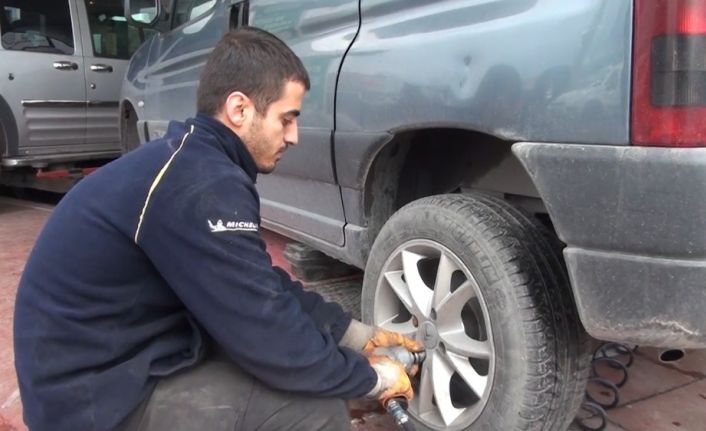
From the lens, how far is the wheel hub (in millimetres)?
2031

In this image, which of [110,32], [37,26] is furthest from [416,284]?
[110,32]

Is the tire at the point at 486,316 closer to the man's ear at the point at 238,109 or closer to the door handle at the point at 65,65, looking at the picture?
the man's ear at the point at 238,109

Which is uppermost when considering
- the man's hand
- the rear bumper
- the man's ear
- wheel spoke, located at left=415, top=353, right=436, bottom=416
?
the man's ear

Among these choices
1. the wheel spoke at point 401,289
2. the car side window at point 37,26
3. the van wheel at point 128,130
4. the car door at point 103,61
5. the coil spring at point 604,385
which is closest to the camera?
the wheel spoke at point 401,289

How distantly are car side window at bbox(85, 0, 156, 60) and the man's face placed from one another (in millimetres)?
5124

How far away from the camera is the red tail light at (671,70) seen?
1418 millimetres

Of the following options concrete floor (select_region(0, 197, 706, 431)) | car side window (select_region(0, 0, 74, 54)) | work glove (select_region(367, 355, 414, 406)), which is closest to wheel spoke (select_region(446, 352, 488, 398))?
work glove (select_region(367, 355, 414, 406))

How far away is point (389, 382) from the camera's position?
1673mm

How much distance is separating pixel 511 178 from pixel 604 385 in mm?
1001

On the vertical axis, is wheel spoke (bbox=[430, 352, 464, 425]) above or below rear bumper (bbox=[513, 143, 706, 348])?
below

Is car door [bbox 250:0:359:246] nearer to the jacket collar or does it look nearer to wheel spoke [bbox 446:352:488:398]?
wheel spoke [bbox 446:352:488:398]

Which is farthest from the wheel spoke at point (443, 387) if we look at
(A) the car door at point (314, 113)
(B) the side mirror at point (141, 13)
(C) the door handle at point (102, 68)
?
(C) the door handle at point (102, 68)

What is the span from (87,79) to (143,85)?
2089 millimetres

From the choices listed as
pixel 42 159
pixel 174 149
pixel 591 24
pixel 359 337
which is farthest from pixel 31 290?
pixel 42 159
